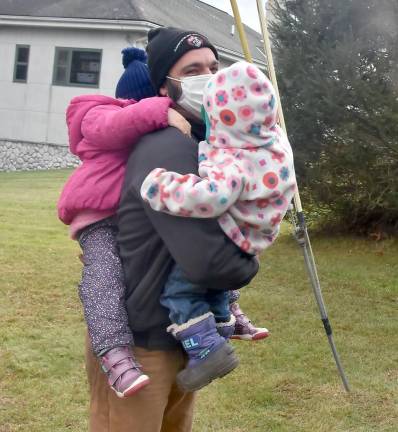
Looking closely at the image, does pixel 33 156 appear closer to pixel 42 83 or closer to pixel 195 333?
pixel 42 83

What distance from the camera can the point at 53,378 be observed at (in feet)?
15.1

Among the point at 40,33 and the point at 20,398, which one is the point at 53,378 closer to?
the point at 20,398

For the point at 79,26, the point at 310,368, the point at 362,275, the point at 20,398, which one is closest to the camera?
the point at 20,398

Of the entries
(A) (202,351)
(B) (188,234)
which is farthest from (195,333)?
(B) (188,234)

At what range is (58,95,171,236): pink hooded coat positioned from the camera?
188 centimetres

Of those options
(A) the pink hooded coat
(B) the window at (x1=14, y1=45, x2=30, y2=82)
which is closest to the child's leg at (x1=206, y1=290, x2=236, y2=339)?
(A) the pink hooded coat

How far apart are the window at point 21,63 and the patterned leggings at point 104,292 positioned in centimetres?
2005

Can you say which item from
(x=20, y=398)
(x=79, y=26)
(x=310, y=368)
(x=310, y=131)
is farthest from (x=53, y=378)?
(x=79, y=26)

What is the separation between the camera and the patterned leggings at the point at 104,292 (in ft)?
6.19

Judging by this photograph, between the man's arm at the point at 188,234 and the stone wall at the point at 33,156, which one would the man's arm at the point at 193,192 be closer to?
the man's arm at the point at 188,234

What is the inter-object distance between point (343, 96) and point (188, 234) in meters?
6.90

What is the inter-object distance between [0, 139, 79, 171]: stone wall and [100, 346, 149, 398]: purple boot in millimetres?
18908

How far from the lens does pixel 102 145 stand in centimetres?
195

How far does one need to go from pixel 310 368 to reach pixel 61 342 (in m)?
1.84
